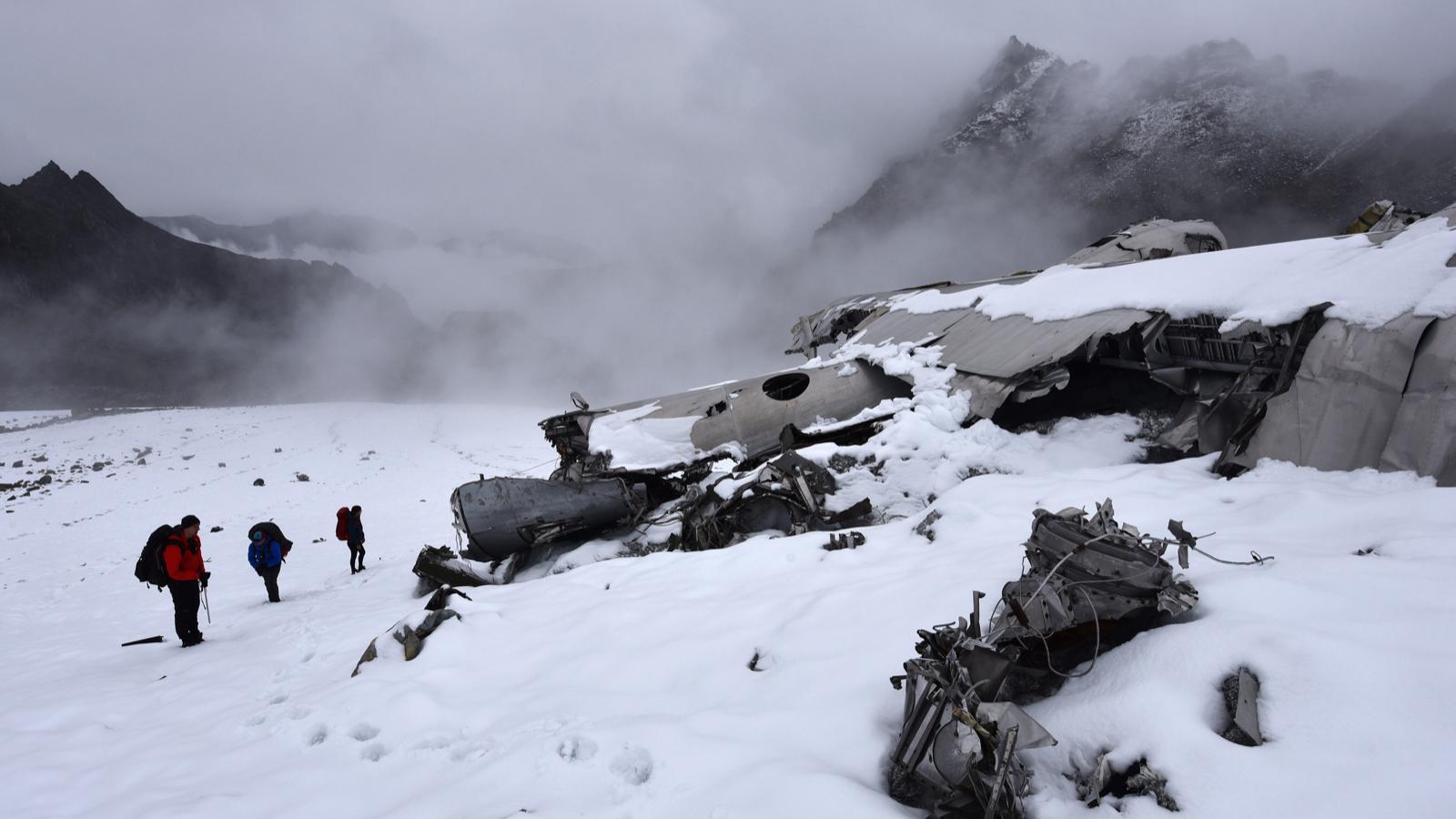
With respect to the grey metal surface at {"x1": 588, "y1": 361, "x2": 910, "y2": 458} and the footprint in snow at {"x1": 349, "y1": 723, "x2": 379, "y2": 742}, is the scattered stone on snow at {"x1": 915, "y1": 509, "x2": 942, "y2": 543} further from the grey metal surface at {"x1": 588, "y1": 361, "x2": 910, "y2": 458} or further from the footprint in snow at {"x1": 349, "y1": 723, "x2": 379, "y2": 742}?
the grey metal surface at {"x1": 588, "y1": 361, "x2": 910, "y2": 458}

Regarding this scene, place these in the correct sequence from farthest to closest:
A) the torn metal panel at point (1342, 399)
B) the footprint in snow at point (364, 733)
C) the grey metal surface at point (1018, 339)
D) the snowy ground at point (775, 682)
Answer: the grey metal surface at point (1018, 339), the torn metal panel at point (1342, 399), the footprint in snow at point (364, 733), the snowy ground at point (775, 682)

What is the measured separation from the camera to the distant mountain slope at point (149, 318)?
61.6 metres

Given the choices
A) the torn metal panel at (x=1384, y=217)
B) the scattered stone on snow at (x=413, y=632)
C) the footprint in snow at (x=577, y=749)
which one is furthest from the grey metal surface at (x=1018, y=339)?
the scattered stone on snow at (x=413, y=632)

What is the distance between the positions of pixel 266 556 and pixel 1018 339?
39.9 ft

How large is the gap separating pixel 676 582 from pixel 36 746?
4.73 m

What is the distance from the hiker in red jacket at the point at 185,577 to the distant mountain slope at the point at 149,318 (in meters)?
81.1

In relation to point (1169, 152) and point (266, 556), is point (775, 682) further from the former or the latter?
point (1169, 152)

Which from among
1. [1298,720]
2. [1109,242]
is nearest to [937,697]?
[1298,720]

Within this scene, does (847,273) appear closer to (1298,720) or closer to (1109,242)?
(1109,242)

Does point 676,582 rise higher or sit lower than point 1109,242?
lower

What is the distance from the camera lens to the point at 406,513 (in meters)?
18.3

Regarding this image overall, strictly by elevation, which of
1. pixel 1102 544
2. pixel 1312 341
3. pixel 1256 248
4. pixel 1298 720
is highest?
pixel 1256 248

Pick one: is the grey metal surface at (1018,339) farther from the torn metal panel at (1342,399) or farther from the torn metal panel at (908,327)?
the torn metal panel at (1342,399)

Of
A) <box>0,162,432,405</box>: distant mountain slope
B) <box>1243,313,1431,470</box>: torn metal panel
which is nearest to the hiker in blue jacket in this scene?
<box>1243,313,1431,470</box>: torn metal panel
